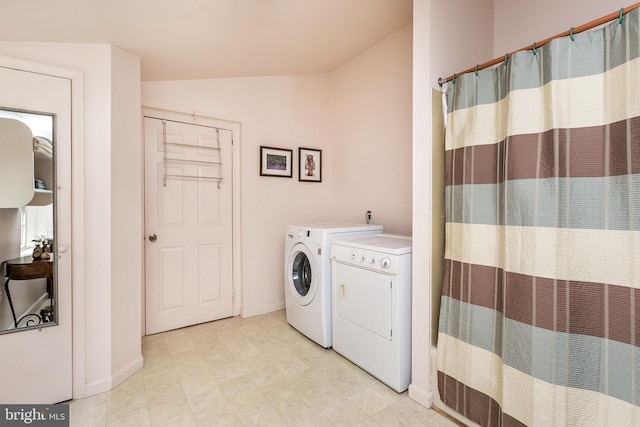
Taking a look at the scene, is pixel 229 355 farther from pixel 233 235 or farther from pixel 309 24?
pixel 309 24

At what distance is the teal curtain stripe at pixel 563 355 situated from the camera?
41.9 inches

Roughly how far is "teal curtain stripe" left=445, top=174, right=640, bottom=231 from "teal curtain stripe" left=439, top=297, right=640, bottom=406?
1.49 feet

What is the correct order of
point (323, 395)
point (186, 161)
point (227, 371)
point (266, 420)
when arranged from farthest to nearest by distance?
point (186, 161), point (227, 371), point (323, 395), point (266, 420)

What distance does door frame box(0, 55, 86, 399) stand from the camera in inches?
69.0

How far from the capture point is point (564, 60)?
119cm

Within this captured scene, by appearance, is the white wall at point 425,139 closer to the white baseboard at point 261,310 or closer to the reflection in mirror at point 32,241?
the white baseboard at point 261,310

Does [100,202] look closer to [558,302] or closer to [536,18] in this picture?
[558,302]

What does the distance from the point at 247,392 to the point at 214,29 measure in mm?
2395

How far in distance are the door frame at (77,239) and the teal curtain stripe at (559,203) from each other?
227 cm

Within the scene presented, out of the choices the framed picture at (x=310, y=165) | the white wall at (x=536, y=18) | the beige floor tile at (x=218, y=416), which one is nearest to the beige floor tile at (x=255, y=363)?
the beige floor tile at (x=218, y=416)

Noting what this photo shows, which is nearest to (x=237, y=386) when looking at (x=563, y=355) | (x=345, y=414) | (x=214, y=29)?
(x=345, y=414)

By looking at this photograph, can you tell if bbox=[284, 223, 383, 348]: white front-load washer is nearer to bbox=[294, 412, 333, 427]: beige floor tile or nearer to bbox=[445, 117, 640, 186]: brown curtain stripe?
bbox=[294, 412, 333, 427]: beige floor tile

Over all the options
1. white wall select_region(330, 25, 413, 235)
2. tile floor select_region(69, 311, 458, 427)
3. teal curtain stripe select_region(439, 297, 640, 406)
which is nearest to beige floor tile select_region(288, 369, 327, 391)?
tile floor select_region(69, 311, 458, 427)

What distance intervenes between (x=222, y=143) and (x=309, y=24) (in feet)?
4.61
